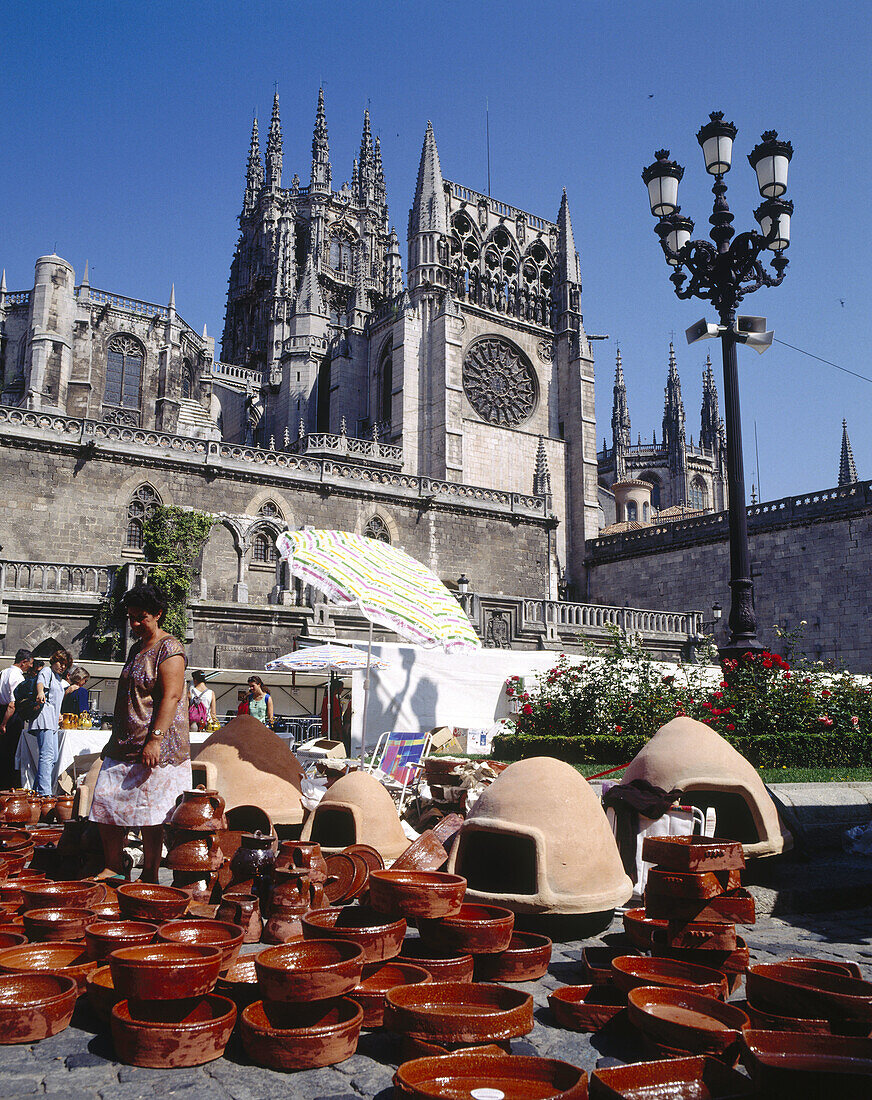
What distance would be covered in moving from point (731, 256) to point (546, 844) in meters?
8.52

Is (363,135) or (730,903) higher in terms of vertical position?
(363,135)

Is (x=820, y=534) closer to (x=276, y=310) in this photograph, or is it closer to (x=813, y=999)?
(x=813, y=999)

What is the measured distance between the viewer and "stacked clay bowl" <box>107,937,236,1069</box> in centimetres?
280

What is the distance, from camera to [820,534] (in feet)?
82.1

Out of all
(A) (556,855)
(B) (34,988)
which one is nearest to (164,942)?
(B) (34,988)

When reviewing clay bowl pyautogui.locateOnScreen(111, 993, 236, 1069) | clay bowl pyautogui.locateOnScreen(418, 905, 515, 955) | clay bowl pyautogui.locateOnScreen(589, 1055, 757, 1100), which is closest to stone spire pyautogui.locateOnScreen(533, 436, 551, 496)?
clay bowl pyautogui.locateOnScreen(418, 905, 515, 955)

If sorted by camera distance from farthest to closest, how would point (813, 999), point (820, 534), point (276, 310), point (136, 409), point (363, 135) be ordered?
1. point (363, 135)
2. point (276, 310)
3. point (136, 409)
4. point (820, 534)
5. point (813, 999)

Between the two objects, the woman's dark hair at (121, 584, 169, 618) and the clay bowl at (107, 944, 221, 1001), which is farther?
the woman's dark hair at (121, 584, 169, 618)

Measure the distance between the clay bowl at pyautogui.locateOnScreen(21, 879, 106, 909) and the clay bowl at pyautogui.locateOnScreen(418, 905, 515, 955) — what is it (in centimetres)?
180

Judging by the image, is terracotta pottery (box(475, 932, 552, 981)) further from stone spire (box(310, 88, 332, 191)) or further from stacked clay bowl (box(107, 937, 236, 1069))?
stone spire (box(310, 88, 332, 191))

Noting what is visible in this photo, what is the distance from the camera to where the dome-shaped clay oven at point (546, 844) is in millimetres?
4254

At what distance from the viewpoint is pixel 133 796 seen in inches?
190

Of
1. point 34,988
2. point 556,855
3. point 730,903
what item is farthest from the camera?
point 556,855

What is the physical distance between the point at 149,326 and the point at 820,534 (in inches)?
1186
